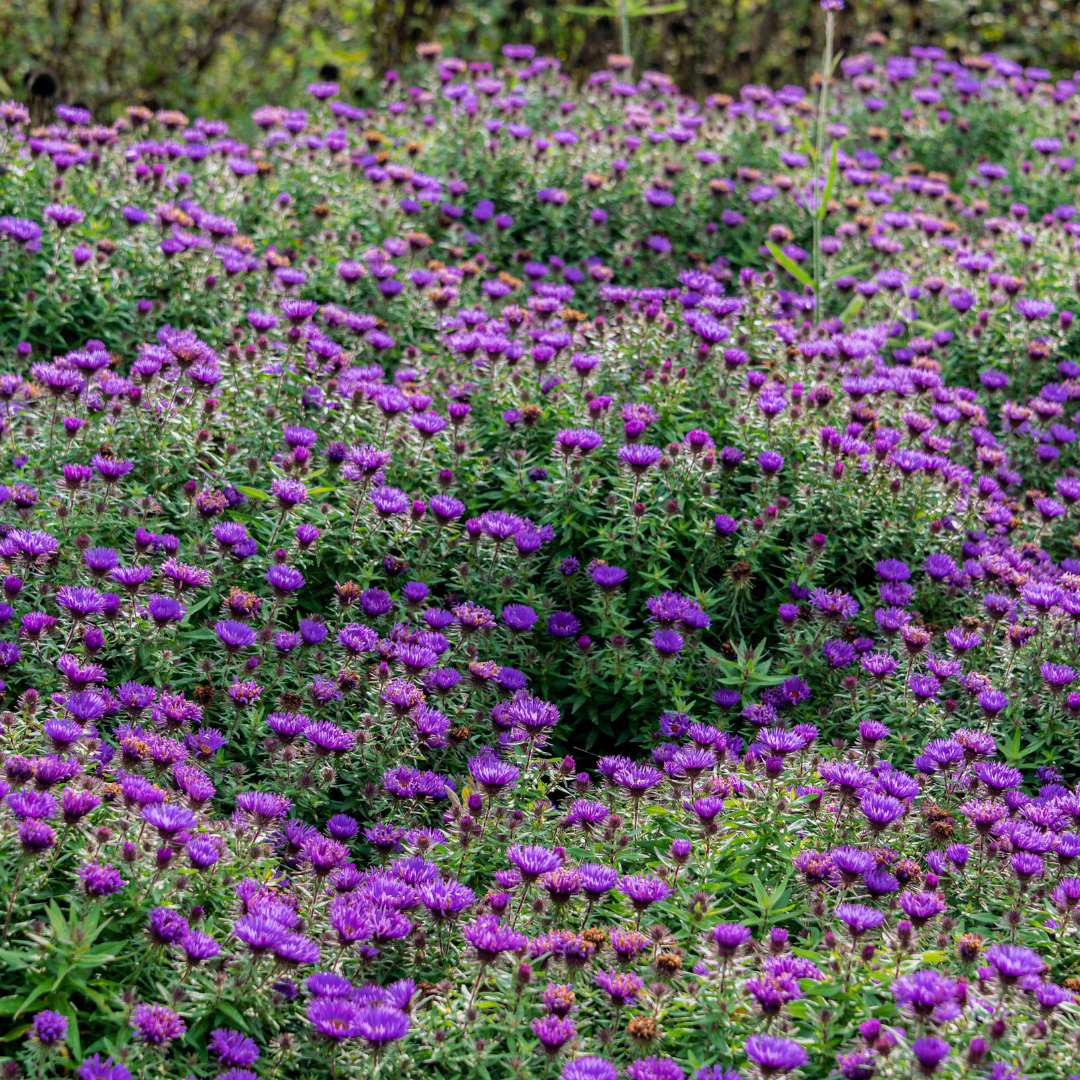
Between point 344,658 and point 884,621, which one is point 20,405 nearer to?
point 344,658

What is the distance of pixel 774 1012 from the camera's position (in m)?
2.62

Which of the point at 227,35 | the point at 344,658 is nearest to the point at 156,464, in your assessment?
the point at 344,658

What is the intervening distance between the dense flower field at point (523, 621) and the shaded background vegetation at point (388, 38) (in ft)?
11.2

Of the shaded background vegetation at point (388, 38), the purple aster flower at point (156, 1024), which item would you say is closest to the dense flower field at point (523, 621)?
the purple aster flower at point (156, 1024)

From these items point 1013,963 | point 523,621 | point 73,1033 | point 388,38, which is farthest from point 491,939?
point 388,38

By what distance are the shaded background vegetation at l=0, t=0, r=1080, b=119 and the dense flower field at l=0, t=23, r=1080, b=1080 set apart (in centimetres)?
342

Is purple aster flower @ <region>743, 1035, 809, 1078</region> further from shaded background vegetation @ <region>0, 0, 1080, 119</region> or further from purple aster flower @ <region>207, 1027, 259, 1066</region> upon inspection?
shaded background vegetation @ <region>0, 0, 1080, 119</region>

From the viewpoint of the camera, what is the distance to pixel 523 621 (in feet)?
13.4

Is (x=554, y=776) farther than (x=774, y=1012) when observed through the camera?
Yes

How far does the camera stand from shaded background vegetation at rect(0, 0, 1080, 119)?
997cm

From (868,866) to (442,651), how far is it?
4.69 feet

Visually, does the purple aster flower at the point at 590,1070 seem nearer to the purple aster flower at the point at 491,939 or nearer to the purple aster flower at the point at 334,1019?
the purple aster flower at the point at 491,939

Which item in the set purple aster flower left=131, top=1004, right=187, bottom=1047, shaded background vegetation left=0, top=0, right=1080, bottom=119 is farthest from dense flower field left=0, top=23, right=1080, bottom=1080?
shaded background vegetation left=0, top=0, right=1080, bottom=119

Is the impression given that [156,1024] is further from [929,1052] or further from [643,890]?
[929,1052]
